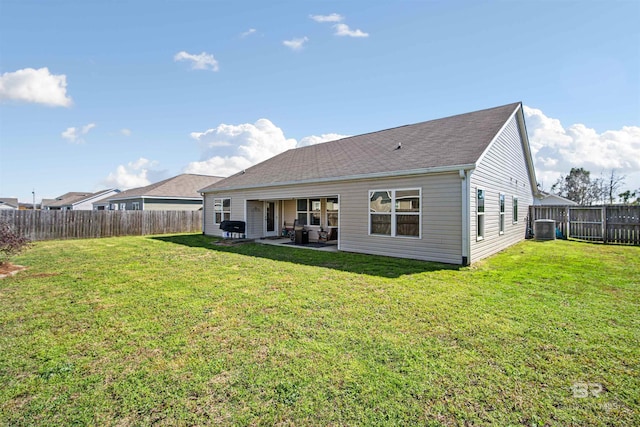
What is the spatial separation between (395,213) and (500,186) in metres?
4.47

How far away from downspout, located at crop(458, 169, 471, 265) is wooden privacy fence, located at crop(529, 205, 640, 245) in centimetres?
959

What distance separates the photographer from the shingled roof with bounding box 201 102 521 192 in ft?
28.4

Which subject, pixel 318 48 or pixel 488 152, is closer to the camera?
pixel 488 152

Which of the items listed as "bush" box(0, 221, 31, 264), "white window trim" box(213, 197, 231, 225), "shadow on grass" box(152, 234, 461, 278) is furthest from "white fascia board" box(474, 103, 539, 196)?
"bush" box(0, 221, 31, 264)

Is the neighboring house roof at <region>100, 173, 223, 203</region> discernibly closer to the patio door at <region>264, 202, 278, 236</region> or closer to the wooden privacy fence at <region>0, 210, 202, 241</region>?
the wooden privacy fence at <region>0, 210, 202, 241</region>

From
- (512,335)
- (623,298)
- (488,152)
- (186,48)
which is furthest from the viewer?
(186,48)

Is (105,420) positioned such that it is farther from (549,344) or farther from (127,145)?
(127,145)

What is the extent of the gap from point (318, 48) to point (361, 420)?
41.9ft

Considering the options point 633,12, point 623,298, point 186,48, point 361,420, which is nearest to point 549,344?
point 361,420

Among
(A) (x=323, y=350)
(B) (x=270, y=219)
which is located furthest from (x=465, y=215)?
(B) (x=270, y=219)

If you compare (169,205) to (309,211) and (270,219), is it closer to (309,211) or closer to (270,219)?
(270,219)

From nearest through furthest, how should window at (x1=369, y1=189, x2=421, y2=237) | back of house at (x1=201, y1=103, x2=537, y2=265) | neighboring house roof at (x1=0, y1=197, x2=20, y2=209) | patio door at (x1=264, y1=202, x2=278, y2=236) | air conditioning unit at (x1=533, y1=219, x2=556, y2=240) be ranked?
back of house at (x1=201, y1=103, x2=537, y2=265)
window at (x1=369, y1=189, x2=421, y2=237)
air conditioning unit at (x1=533, y1=219, x2=556, y2=240)
patio door at (x1=264, y1=202, x2=278, y2=236)
neighboring house roof at (x1=0, y1=197, x2=20, y2=209)

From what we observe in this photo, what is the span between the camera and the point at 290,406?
2.33 m

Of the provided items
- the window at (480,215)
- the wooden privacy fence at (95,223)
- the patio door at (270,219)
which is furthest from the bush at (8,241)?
the window at (480,215)
